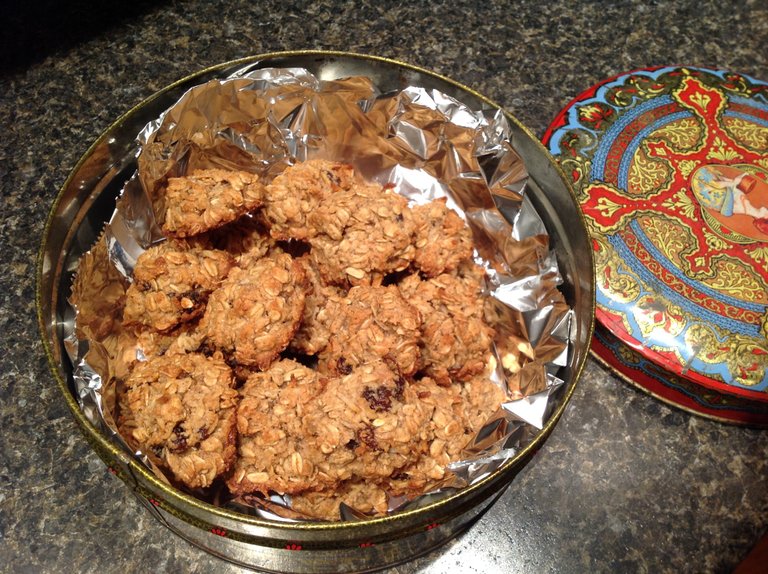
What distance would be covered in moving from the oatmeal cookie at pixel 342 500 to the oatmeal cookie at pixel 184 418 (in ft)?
0.45

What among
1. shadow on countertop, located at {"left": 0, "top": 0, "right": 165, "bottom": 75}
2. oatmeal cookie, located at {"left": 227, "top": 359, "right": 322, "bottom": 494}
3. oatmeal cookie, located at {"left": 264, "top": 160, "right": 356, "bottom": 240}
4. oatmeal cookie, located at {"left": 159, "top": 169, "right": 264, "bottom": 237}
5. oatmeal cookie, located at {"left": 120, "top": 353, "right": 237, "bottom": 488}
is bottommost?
oatmeal cookie, located at {"left": 227, "top": 359, "right": 322, "bottom": 494}

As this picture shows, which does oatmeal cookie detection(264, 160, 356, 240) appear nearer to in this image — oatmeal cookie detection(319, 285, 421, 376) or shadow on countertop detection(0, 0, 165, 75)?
oatmeal cookie detection(319, 285, 421, 376)

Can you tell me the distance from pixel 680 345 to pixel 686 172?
0.44 metres

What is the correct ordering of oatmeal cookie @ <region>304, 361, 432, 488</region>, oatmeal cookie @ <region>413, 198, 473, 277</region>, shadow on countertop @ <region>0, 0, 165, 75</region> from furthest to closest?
shadow on countertop @ <region>0, 0, 165, 75</region> < oatmeal cookie @ <region>413, 198, 473, 277</region> < oatmeal cookie @ <region>304, 361, 432, 488</region>

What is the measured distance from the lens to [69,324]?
1011mm

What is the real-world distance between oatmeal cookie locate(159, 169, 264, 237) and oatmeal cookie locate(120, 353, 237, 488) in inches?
9.5

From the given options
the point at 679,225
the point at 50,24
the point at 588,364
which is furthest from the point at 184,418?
the point at 50,24

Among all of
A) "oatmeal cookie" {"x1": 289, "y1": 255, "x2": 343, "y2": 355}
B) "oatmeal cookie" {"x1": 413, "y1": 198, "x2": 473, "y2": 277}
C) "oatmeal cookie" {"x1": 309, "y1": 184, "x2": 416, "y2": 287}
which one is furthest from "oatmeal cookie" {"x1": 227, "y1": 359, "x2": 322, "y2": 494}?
"oatmeal cookie" {"x1": 413, "y1": 198, "x2": 473, "y2": 277}

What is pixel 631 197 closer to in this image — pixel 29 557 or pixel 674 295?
pixel 674 295

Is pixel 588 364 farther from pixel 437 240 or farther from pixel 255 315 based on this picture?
pixel 255 315

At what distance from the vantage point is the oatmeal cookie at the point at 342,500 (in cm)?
98

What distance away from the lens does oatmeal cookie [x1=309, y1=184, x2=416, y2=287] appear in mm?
1076

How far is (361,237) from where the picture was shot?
1.08m

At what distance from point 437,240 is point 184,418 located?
0.53m
